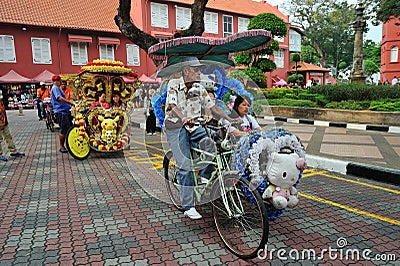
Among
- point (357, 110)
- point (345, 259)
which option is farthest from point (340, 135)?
point (345, 259)

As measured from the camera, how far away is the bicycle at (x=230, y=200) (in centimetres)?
297

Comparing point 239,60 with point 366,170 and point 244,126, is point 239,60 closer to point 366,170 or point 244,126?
point 366,170

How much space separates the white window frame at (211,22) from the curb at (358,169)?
1037 inches

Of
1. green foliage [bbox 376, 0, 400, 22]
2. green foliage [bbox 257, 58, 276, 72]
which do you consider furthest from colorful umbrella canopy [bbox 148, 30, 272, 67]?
green foliage [bbox 257, 58, 276, 72]

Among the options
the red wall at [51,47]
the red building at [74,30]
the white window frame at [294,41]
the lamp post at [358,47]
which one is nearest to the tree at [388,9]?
the lamp post at [358,47]

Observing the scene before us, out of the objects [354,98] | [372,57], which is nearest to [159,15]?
[354,98]

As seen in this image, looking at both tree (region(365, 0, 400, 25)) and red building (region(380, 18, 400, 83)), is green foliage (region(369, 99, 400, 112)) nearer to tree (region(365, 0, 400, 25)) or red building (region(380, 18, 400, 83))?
tree (region(365, 0, 400, 25))

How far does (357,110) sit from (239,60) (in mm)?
10076

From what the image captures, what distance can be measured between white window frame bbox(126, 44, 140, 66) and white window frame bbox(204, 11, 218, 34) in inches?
274

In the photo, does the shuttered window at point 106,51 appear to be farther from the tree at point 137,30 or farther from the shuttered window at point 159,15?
the tree at point 137,30

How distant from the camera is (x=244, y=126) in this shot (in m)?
3.83

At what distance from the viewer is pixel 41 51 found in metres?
25.2

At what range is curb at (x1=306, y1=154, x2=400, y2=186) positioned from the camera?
199 inches

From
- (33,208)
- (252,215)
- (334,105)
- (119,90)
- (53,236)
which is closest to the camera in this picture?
(252,215)
